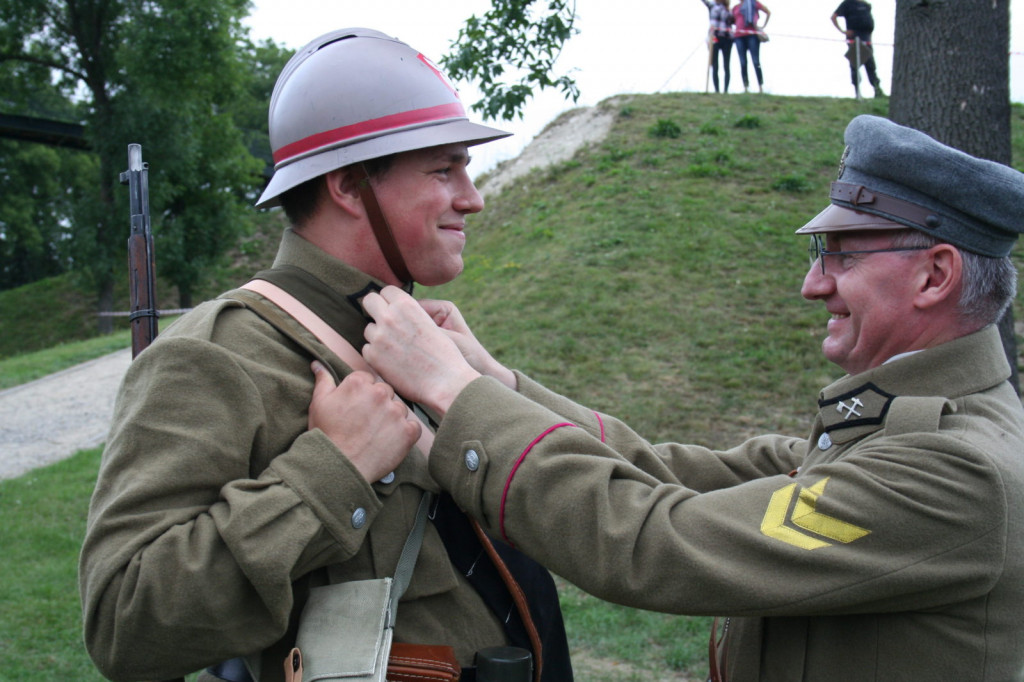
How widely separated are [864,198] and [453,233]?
1079mm

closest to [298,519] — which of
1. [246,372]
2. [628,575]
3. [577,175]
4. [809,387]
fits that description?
[246,372]

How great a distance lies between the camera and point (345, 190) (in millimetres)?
2311

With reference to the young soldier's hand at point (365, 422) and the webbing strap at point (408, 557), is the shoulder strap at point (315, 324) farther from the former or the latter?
the webbing strap at point (408, 557)

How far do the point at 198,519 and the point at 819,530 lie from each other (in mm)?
1295

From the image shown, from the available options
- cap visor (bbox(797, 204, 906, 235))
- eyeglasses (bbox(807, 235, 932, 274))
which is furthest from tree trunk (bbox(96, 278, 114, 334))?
cap visor (bbox(797, 204, 906, 235))

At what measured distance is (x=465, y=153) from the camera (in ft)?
7.96

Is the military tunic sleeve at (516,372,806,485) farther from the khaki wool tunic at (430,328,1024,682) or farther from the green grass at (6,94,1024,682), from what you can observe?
the green grass at (6,94,1024,682)

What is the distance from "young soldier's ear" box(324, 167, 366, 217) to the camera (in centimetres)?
229

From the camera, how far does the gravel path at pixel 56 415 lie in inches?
Answer: 444

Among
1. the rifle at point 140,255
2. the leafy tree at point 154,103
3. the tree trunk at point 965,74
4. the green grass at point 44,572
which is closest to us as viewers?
the rifle at point 140,255

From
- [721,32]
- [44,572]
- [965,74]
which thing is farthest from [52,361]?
[965,74]

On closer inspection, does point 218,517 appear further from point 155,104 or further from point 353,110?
point 155,104

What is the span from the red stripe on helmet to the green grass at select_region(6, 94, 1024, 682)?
3845 mm

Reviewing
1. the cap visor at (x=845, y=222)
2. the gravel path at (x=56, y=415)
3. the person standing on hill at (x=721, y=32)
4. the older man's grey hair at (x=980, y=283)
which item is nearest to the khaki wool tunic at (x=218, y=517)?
the cap visor at (x=845, y=222)
